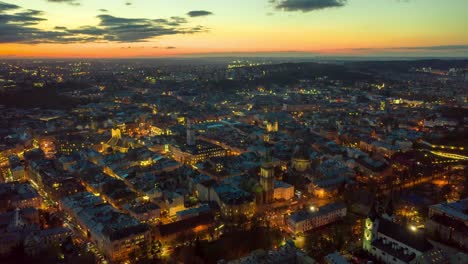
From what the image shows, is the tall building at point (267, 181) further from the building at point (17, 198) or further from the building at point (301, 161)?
the building at point (17, 198)

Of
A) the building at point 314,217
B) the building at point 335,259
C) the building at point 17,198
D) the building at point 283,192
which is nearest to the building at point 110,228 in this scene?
the building at point 17,198

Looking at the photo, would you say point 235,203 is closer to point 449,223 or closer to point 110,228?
point 110,228

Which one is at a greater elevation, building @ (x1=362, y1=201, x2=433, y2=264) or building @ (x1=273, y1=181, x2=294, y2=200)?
building @ (x1=362, y1=201, x2=433, y2=264)

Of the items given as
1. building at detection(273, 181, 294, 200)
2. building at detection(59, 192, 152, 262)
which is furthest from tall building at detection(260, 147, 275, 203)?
building at detection(59, 192, 152, 262)

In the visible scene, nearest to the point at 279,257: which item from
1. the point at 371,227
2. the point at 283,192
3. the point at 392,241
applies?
the point at 371,227

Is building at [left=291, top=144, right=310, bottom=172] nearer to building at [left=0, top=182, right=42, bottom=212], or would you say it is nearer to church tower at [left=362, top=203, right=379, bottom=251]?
church tower at [left=362, top=203, right=379, bottom=251]
